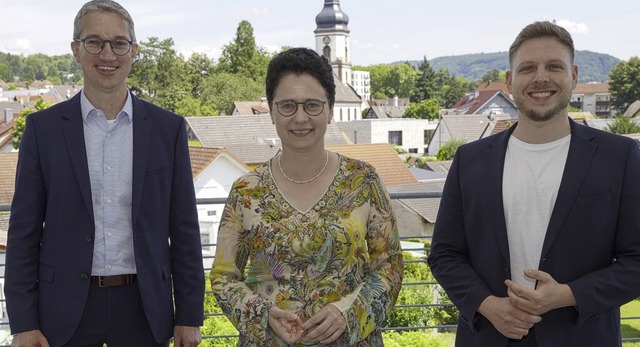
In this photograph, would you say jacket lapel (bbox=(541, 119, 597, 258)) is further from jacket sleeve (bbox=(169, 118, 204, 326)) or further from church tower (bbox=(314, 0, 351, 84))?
church tower (bbox=(314, 0, 351, 84))

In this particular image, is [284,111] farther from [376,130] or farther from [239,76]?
[239,76]

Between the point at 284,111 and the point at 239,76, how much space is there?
61.6m

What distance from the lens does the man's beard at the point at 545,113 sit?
6.89 feet

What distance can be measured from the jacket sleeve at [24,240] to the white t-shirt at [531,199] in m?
1.44

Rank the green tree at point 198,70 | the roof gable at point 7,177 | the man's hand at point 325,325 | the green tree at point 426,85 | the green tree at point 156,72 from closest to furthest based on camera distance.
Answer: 1. the man's hand at point 325,325
2. the roof gable at point 7,177
3. the green tree at point 156,72
4. the green tree at point 198,70
5. the green tree at point 426,85

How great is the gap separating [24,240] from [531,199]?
156cm

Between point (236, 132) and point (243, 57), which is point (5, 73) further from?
point (236, 132)

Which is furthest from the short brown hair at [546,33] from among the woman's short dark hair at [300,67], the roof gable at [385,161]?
the roof gable at [385,161]

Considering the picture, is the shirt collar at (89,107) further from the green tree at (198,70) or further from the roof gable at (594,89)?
the roof gable at (594,89)

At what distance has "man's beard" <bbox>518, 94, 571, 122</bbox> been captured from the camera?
6.89 ft

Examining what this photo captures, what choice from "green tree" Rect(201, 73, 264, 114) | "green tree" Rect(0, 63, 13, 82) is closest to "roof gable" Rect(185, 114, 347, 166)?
"green tree" Rect(201, 73, 264, 114)

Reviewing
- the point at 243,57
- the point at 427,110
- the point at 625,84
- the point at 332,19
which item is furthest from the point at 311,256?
the point at 332,19

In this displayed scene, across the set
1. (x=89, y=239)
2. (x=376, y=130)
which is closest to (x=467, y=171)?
(x=89, y=239)

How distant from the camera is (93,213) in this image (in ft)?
7.27
